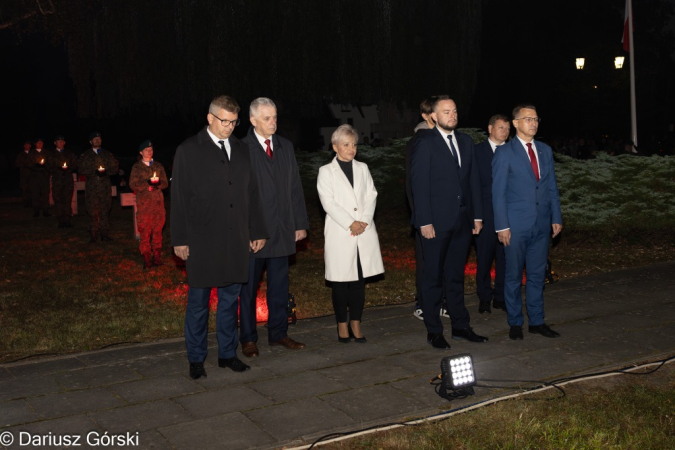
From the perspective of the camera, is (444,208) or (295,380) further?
(444,208)

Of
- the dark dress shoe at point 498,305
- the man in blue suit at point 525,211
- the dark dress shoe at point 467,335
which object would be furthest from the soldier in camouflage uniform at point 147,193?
the man in blue suit at point 525,211

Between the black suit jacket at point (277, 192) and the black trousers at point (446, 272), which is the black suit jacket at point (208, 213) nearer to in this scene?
the black suit jacket at point (277, 192)

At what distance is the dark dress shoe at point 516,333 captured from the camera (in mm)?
6977

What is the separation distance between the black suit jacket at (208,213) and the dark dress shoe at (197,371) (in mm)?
625

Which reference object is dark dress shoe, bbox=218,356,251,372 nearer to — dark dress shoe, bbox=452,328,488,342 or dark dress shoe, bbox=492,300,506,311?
dark dress shoe, bbox=452,328,488,342

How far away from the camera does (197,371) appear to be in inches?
238

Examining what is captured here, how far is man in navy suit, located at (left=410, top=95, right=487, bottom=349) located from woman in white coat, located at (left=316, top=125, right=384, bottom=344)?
0.45 metres

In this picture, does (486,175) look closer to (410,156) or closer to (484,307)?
(410,156)

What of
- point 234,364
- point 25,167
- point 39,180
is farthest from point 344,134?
point 25,167

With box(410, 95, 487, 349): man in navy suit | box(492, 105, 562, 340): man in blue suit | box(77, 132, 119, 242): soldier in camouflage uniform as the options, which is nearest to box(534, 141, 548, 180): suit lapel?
box(492, 105, 562, 340): man in blue suit

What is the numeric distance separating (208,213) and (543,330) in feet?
10.5

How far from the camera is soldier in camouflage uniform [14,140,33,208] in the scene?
21.7 m

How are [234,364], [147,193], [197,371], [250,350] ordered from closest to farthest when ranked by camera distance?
[197,371] < [234,364] < [250,350] < [147,193]

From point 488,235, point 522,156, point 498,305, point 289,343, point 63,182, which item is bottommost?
point 498,305
